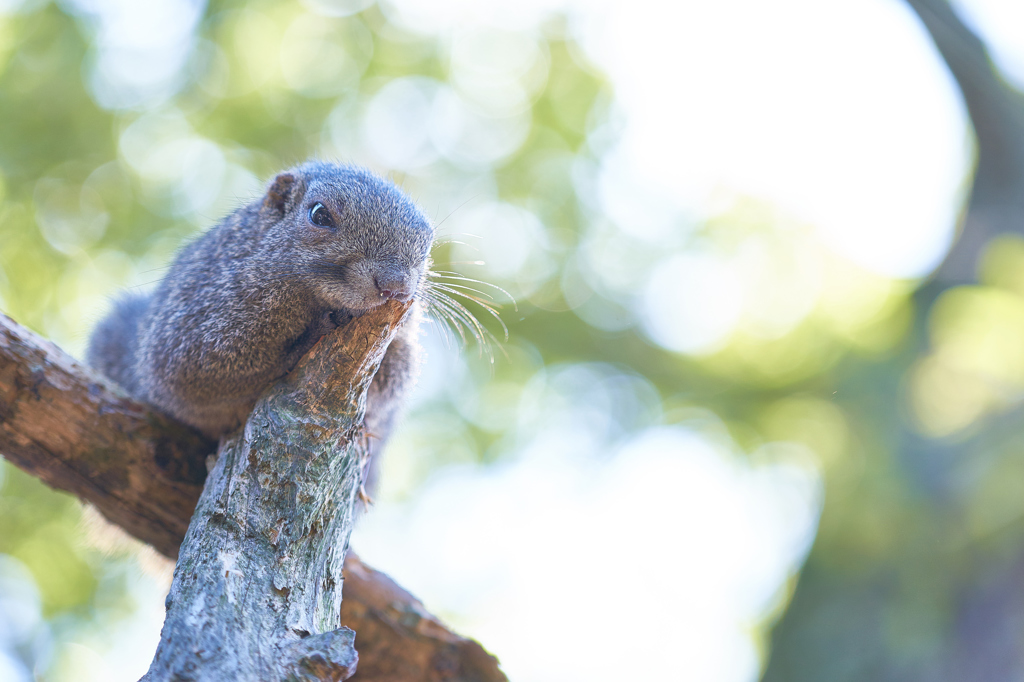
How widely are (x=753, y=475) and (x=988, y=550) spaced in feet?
8.76

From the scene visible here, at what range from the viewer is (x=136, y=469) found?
4.14 metres

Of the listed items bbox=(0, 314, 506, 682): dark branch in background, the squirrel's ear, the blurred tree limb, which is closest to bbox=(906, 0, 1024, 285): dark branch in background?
the blurred tree limb

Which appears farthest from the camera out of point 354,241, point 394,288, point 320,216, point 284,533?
A: point 320,216

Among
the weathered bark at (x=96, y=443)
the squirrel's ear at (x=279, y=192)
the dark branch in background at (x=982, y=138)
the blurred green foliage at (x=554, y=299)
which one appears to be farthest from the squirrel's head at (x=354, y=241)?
the dark branch in background at (x=982, y=138)

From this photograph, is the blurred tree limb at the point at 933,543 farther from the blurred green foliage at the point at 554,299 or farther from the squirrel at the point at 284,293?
the squirrel at the point at 284,293

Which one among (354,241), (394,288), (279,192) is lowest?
(394,288)

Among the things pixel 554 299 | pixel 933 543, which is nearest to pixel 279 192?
pixel 554 299

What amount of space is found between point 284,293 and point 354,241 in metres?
0.46

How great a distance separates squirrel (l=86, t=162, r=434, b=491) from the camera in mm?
3652

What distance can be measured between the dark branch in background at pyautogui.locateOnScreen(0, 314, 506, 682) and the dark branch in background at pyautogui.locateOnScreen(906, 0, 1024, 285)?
333 inches

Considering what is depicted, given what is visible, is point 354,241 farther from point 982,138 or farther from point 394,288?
point 982,138

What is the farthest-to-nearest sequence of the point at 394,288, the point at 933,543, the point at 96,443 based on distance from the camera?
the point at 933,543, the point at 96,443, the point at 394,288

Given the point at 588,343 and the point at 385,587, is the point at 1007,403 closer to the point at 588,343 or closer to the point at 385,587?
the point at 588,343

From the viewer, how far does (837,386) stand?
964 centimetres
